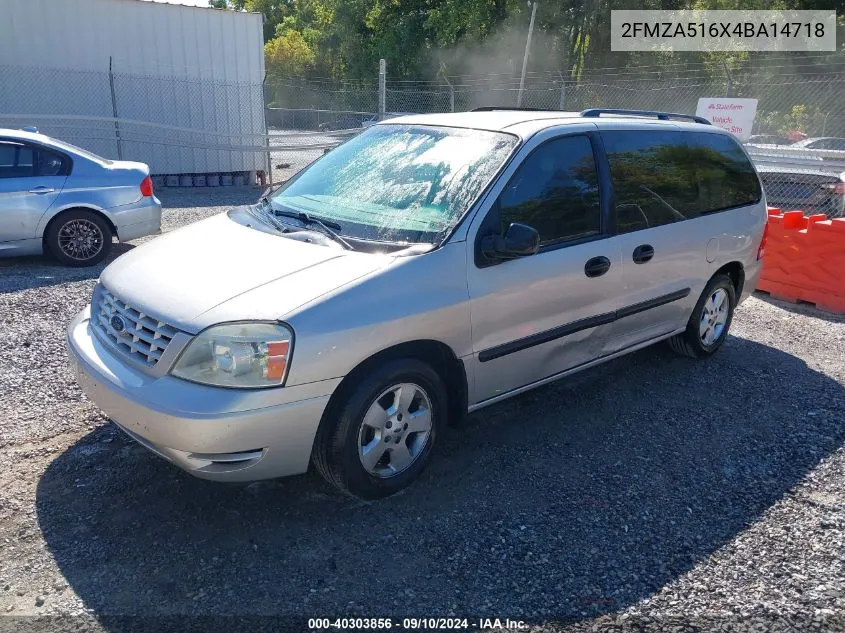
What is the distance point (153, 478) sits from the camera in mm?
3701

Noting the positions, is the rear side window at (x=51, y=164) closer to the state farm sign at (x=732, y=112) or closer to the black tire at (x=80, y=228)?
the black tire at (x=80, y=228)

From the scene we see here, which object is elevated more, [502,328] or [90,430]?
[502,328]

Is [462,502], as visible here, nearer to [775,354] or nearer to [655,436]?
[655,436]

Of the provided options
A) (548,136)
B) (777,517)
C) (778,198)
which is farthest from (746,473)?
(778,198)

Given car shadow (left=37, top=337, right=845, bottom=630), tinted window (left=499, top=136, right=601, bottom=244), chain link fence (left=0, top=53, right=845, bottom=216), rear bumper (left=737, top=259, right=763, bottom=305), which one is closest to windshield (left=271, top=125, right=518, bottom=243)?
tinted window (left=499, top=136, right=601, bottom=244)

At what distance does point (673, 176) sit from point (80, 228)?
20.5ft

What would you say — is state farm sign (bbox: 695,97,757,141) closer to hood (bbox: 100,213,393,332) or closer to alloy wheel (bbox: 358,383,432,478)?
alloy wheel (bbox: 358,383,432,478)

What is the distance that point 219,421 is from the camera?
2975 millimetres

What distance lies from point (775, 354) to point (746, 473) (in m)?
2.35

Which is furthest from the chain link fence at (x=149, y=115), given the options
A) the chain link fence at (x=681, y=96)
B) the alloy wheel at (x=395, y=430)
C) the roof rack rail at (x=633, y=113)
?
the alloy wheel at (x=395, y=430)

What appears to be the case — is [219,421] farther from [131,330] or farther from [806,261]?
[806,261]

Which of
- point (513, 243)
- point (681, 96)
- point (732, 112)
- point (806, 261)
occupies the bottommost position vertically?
point (806, 261)

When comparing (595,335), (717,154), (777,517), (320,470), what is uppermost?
(717,154)

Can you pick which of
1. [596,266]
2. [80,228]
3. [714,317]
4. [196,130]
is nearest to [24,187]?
[80,228]
